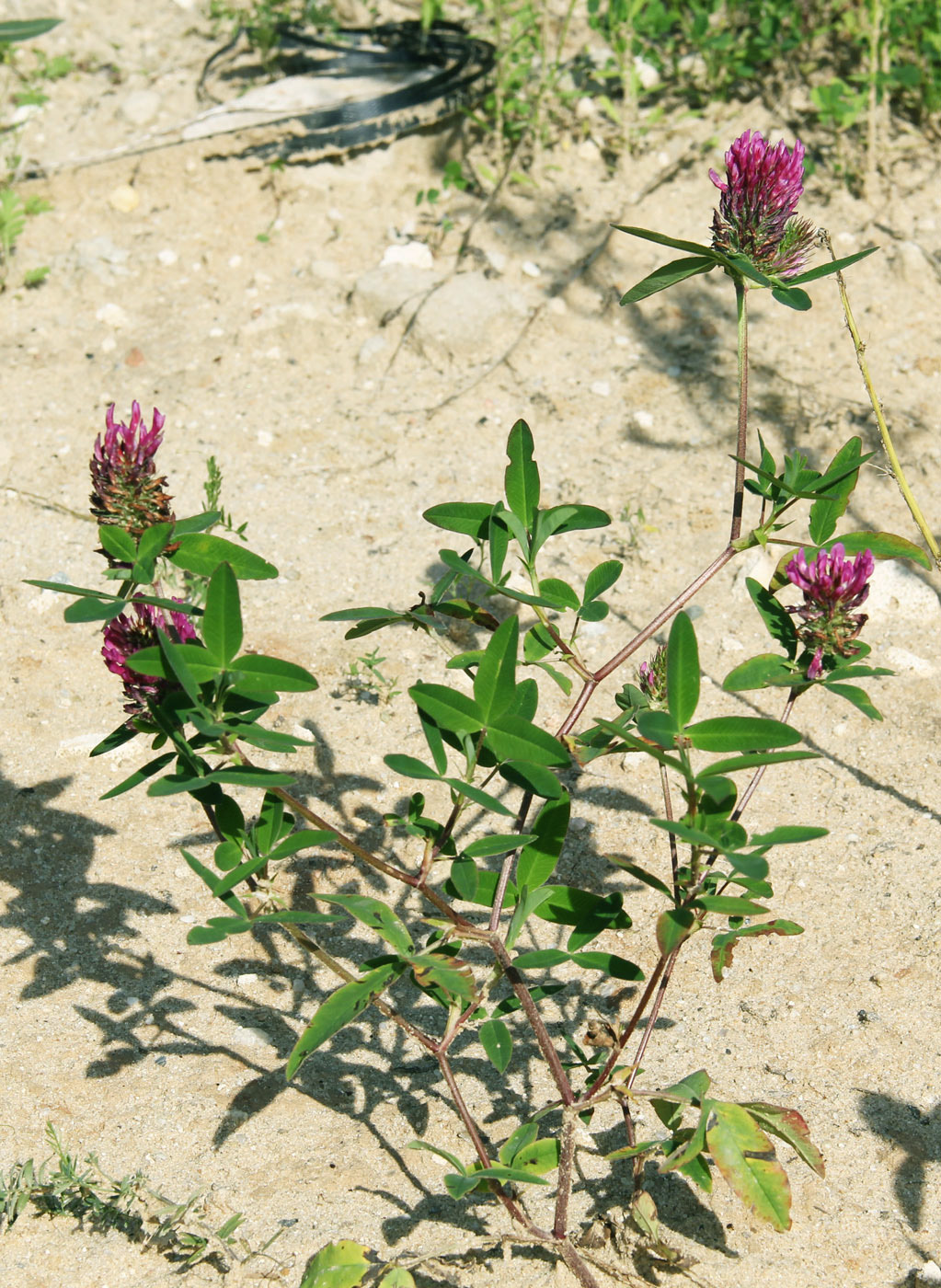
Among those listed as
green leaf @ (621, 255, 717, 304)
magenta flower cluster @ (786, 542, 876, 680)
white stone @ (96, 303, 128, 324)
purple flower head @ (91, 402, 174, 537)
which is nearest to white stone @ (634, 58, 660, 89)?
white stone @ (96, 303, 128, 324)

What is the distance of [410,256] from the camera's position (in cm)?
427

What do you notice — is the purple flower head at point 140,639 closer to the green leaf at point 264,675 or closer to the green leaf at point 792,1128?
the green leaf at point 264,675

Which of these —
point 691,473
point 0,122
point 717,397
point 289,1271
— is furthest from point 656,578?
point 0,122

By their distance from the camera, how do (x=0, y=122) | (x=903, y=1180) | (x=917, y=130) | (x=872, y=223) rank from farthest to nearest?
(x=0, y=122)
(x=917, y=130)
(x=872, y=223)
(x=903, y=1180)

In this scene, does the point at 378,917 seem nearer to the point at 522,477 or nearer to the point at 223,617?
the point at 223,617

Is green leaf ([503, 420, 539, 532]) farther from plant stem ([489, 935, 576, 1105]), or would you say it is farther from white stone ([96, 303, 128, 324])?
white stone ([96, 303, 128, 324])

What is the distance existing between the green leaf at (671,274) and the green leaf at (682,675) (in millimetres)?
482

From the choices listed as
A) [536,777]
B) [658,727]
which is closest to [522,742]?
[536,777]

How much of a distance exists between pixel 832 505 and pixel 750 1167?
95cm

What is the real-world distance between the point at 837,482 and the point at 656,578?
1.46m

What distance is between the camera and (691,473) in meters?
3.59

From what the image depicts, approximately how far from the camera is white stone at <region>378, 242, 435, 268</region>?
426 cm

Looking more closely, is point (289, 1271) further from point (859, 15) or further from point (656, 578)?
point (859, 15)

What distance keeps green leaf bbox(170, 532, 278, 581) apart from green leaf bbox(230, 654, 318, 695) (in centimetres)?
12
